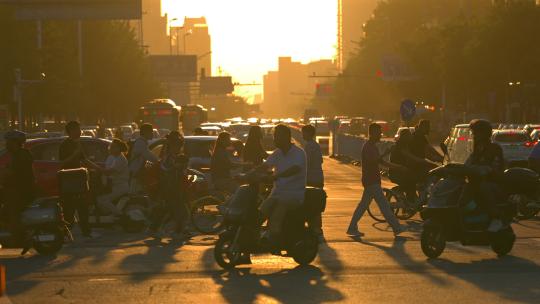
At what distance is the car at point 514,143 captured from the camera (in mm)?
42062

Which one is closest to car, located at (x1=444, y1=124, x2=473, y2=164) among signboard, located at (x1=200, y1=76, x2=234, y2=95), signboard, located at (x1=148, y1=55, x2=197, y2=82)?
signboard, located at (x1=148, y1=55, x2=197, y2=82)

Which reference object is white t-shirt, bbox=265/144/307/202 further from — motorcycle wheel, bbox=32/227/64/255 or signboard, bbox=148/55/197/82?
signboard, bbox=148/55/197/82

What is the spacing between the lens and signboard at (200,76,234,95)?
576 feet

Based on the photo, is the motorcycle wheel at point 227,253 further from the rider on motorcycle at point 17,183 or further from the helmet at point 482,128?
the helmet at point 482,128

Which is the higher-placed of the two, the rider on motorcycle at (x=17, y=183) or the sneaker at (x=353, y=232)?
the rider on motorcycle at (x=17, y=183)

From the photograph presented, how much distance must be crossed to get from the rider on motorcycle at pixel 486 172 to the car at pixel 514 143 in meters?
26.0

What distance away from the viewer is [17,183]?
662 inches

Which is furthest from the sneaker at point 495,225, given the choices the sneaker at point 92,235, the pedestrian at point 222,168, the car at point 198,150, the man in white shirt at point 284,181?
the car at point 198,150

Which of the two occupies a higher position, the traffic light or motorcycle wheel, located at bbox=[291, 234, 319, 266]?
motorcycle wheel, located at bbox=[291, 234, 319, 266]

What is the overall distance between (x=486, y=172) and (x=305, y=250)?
245cm

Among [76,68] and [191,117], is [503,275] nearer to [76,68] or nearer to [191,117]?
[76,68]

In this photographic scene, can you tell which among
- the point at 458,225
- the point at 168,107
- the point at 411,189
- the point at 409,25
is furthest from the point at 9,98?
the point at 409,25

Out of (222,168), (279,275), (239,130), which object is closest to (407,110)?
(222,168)

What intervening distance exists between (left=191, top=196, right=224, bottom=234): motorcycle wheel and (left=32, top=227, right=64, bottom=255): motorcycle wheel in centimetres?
363
